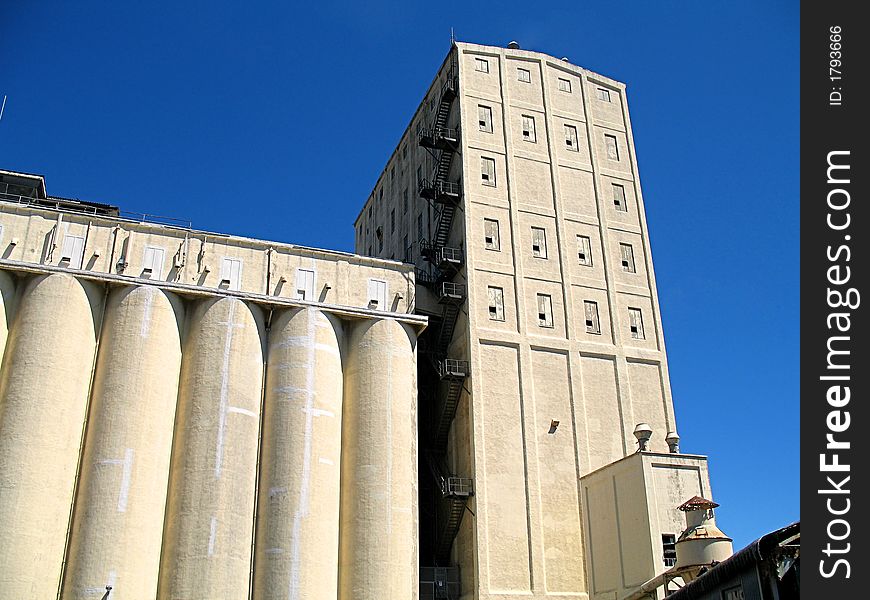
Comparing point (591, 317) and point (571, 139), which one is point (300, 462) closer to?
point (591, 317)

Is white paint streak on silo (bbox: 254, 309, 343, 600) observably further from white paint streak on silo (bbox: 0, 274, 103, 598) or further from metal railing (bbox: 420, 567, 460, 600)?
white paint streak on silo (bbox: 0, 274, 103, 598)

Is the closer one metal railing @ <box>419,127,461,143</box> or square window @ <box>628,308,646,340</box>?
square window @ <box>628,308,646,340</box>

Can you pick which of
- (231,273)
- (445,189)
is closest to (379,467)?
(231,273)

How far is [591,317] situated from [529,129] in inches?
483

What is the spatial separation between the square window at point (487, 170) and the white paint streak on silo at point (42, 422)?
70.4ft

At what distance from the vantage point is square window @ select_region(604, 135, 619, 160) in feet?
→ 175

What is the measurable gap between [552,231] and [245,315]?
60.2 feet

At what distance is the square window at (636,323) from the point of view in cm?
4812

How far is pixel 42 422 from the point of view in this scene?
34.9 m

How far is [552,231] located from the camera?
49.0 meters

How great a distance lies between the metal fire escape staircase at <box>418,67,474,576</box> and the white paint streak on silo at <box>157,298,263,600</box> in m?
9.36

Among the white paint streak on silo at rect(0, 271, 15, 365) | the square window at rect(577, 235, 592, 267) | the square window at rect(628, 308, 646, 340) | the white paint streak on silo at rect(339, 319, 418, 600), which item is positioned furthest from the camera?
the square window at rect(577, 235, 592, 267)

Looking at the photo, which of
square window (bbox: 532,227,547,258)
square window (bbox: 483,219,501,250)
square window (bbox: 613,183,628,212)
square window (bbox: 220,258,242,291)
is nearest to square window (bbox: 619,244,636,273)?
square window (bbox: 613,183,628,212)
